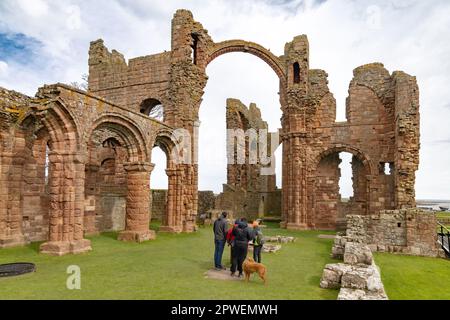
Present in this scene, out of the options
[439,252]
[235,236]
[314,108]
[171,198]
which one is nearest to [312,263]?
[235,236]

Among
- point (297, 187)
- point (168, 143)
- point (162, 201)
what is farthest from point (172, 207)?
point (162, 201)

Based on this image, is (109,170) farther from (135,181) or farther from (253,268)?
(253,268)

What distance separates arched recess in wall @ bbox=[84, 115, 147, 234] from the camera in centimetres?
1368

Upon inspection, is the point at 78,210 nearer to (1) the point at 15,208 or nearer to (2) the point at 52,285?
(1) the point at 15,208

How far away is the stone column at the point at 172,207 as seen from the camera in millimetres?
16609

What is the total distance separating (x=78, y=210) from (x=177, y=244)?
151 inches

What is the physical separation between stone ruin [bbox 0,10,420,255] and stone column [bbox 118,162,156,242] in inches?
1.6

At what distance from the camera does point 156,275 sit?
25.8ft

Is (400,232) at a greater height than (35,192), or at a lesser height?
lesser

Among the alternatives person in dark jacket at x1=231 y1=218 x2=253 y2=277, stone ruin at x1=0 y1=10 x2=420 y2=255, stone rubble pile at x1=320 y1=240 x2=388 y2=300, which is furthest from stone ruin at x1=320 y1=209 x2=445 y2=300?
stone ruin at x1=0 y1=10 x2=420 y2=255

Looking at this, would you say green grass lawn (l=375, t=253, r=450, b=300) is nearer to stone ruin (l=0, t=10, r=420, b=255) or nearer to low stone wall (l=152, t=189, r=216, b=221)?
stone ruin (l=0, t=10, r=420, b=255)

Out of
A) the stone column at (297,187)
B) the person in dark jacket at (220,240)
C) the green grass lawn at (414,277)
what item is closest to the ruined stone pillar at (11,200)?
the person in dark jacket at (220,240)

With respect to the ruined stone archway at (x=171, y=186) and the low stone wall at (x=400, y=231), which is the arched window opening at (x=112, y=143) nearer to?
→ the ruined stone archway at (x=171, y=186)

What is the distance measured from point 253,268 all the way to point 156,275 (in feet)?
7.47
